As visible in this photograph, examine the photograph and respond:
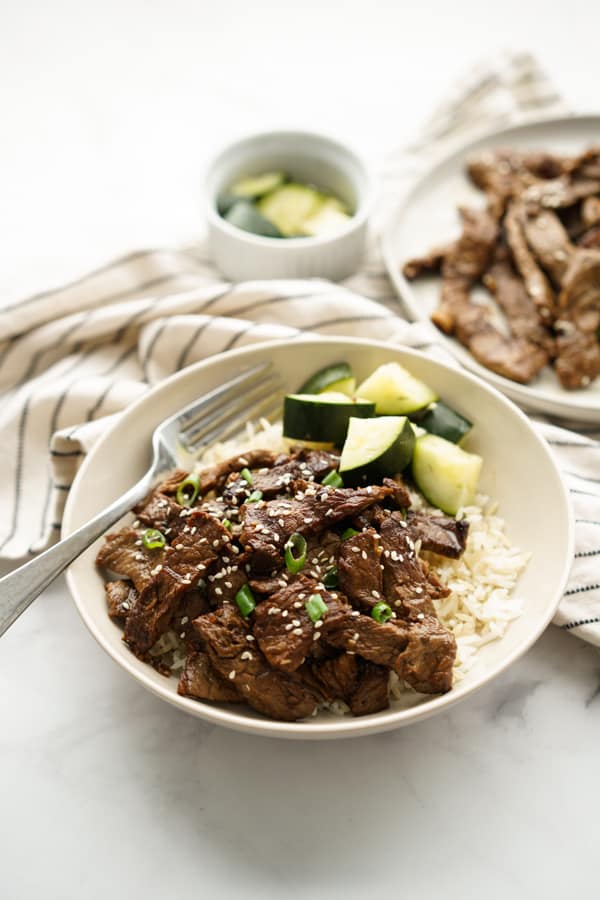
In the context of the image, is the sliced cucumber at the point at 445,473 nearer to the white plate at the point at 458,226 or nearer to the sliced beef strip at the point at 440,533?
the sliced beef strip at the point at 440,533

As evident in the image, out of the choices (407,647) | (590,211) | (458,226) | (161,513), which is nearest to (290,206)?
(458,226)

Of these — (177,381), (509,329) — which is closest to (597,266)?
(509,329)

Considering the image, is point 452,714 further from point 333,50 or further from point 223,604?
point 333,50

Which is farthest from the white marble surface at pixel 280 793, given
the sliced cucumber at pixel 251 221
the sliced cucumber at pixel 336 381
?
the sliced cucumber at pixel 251 221

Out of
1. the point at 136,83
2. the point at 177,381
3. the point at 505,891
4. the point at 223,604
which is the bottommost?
the point at 505,891

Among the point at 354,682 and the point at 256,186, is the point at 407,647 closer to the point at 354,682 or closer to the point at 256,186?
the point at 354,682

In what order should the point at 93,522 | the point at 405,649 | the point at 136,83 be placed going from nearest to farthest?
the point at 405,649
the point at 93,522
the point at 136,83
